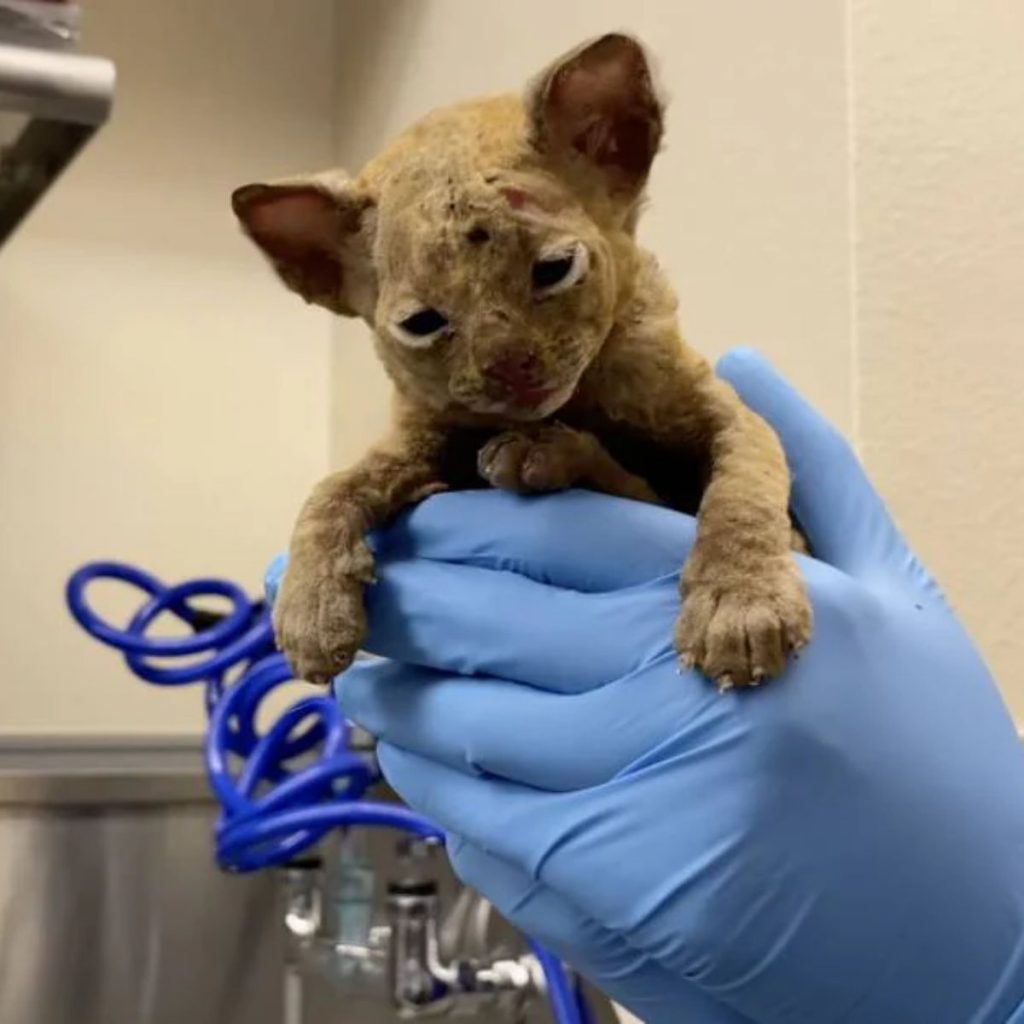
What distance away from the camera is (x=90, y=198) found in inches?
57.1

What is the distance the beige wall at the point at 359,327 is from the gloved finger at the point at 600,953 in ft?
0.84

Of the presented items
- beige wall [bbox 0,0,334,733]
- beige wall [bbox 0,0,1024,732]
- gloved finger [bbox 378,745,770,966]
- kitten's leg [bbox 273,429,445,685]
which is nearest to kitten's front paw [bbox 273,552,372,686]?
kitten's leg [bbox 273,429,445,685]

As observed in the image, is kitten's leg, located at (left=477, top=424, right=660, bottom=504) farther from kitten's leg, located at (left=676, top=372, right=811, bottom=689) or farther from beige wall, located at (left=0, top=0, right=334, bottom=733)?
beige wall, located at (left=0, top=0, right=334, bottom=733)

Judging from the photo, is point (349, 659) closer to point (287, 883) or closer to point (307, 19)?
point (287, 883)

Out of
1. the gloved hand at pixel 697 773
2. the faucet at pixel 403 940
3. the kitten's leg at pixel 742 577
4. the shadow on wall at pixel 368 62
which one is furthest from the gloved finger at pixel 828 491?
the shadow on wall at pixel 368 62

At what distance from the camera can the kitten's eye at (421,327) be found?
0.44m

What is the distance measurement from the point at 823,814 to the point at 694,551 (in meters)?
0.12

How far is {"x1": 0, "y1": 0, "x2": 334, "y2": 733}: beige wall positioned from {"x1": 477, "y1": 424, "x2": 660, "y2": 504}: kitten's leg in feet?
3.05

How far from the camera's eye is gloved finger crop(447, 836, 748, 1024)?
0.58m

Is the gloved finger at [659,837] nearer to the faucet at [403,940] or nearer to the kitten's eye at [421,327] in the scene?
the kitten's eye at [421,327]

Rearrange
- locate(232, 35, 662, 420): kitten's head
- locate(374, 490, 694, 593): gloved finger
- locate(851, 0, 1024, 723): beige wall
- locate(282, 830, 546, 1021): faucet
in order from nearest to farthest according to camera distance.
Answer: locate(232, 35, 662, 420): kitten's head
locate(374, 490, 694, 593): gloved finger
locate(851, 0, 1024, 723): beige wall
locate(282, 830, 546, 1021): faucet

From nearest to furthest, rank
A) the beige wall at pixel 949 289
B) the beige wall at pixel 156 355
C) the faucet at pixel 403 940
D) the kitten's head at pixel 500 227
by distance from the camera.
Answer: the kitten's head at pixel 500 227
the beige wall at pixel 949 289
the faucet at pixel 403 940
the beige wall at pixel 156 355

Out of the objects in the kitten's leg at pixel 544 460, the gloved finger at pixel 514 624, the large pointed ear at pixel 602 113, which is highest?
the large pointed ear at pixel 602 113

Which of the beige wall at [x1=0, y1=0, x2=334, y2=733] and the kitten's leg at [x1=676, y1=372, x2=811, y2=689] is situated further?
the beige wall at [x1=0, y1=0, x2=334, y2=733]
